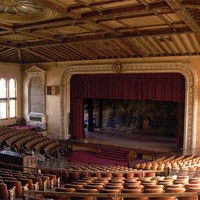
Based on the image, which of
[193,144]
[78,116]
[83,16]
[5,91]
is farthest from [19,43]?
[193,144]

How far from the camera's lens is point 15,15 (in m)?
11.3

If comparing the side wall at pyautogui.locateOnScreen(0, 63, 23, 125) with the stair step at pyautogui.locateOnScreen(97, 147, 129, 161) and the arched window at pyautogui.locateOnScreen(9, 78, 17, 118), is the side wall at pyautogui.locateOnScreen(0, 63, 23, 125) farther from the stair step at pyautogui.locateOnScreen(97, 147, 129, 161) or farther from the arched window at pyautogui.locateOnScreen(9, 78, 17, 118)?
the stair step at pyautogui.locateOnScreen(97, 147, 129, 161)

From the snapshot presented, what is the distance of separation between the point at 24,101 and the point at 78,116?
523 centimetres

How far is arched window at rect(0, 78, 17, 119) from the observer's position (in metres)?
20.4

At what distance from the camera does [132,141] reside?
708 inches

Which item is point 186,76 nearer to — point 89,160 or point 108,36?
point 108,36

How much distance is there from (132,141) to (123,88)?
12.1 feet

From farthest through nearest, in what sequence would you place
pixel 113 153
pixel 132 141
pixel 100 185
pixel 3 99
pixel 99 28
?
pixel 3 99
pixel 132 141
pixel 113 153
pixel 99 28
pixel 100 185

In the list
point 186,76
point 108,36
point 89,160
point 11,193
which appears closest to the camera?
point 11,193

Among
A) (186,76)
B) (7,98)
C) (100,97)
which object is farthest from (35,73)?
(186,76)

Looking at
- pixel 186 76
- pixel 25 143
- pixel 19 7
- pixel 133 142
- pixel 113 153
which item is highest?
pixel 19 7

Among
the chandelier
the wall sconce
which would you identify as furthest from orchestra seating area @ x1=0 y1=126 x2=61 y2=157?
the chandelier

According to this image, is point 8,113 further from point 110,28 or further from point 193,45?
point 193,45

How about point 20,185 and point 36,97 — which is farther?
point 36,97
